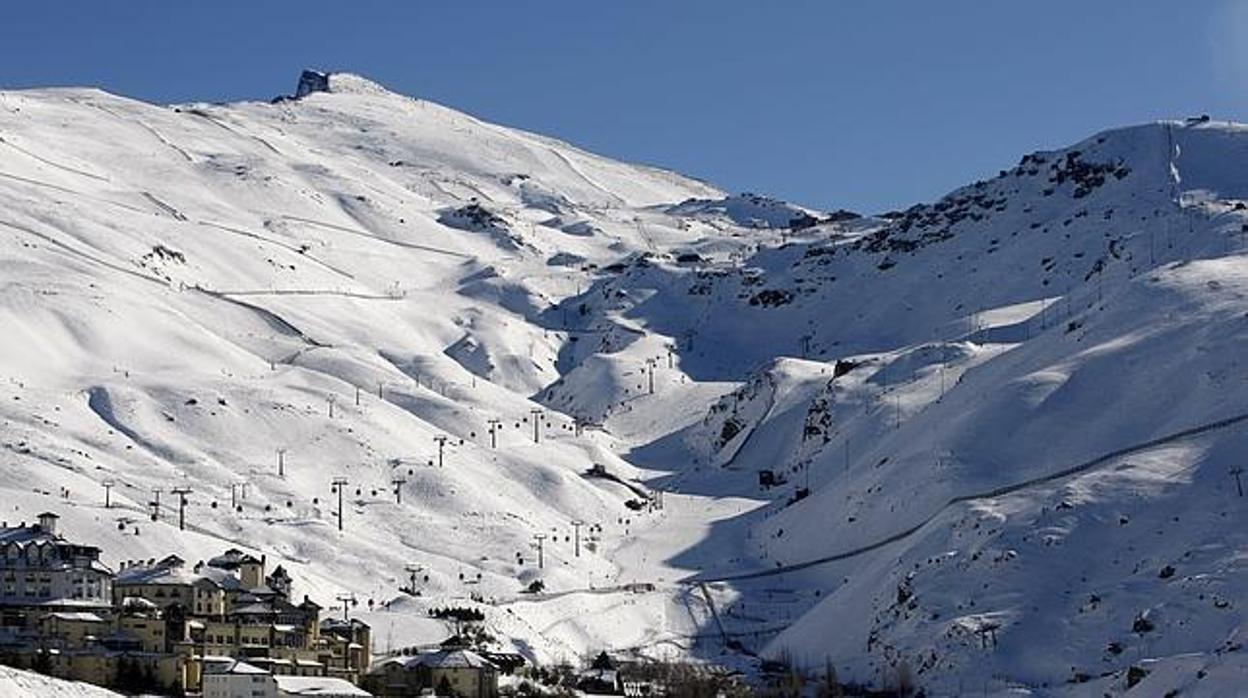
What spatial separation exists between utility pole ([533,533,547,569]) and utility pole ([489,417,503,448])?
26.3m

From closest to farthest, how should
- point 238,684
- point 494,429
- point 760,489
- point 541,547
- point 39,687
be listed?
1. point 39,687
2. point 238,684
3. point 541,547
4. point 760,489
5. point 494,429

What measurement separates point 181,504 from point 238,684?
43.8m

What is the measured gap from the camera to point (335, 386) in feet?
583

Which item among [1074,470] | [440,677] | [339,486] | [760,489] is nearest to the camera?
[440,677]

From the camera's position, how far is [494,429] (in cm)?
A: 18188

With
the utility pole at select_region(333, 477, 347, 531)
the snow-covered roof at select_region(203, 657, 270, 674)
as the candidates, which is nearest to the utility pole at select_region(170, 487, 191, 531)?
the utility pole at select_region(333, 477, 347, 531)

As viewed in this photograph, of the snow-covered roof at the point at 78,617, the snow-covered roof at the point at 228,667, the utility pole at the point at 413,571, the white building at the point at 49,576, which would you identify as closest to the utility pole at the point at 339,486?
the utility pole at the point at 413,571

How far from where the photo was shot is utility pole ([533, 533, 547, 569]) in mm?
141375

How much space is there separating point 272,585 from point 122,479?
31.0 meters

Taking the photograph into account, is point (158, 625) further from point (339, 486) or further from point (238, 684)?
point (339, 486)

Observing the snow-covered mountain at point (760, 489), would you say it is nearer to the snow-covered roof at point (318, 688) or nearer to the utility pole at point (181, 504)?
the utility pole at point (181, 504)

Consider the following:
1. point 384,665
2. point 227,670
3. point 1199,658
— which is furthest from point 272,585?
point 1199,658

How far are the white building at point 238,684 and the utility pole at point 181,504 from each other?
3689 cm

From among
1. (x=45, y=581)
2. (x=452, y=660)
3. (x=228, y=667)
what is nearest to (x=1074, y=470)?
(x=452, y=660)
